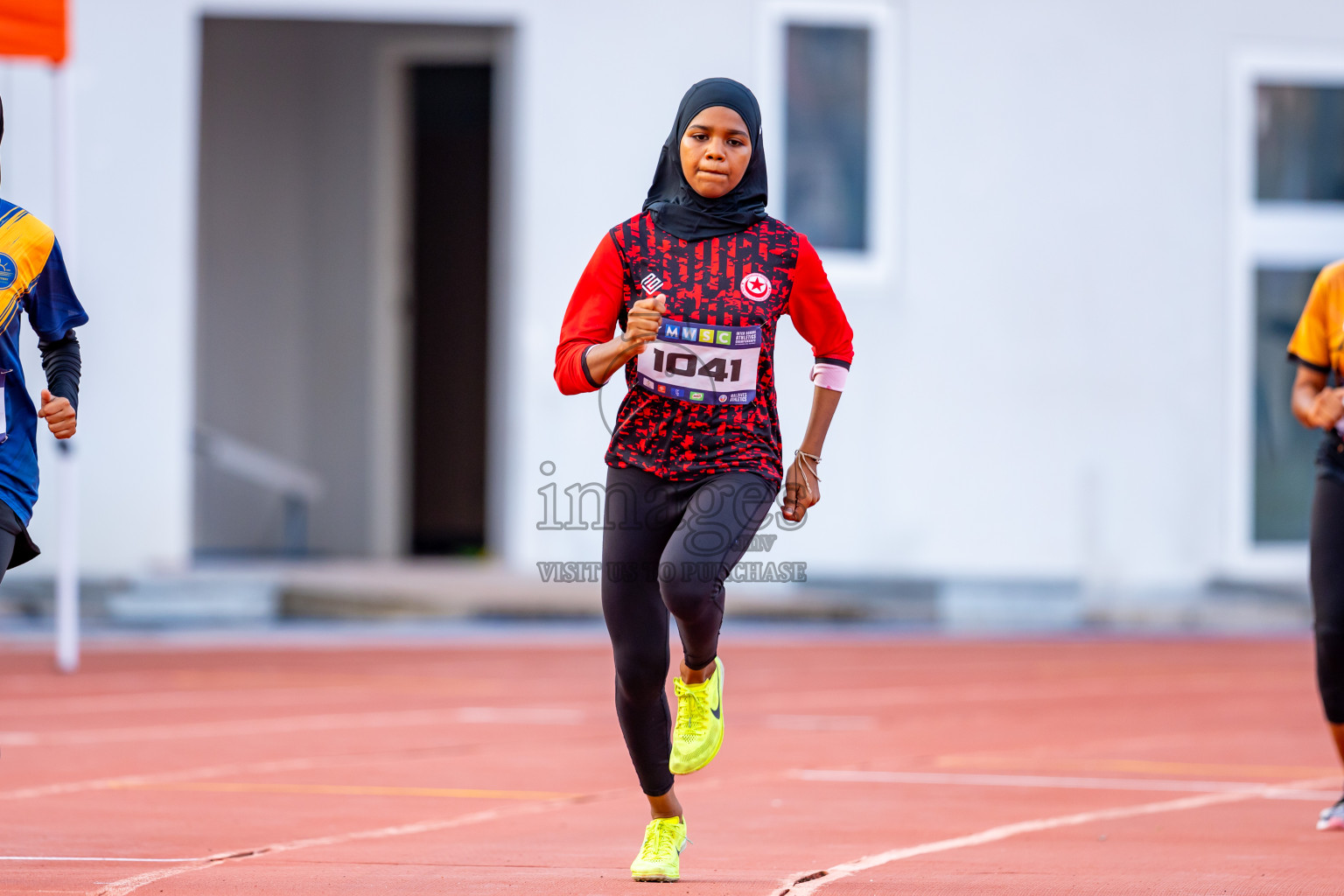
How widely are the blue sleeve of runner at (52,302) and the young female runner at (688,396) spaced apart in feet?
4.27

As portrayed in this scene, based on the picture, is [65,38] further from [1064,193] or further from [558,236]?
[1064,193]

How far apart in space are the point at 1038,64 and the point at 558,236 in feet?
14.5

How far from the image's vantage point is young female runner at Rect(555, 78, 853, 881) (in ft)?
15.9

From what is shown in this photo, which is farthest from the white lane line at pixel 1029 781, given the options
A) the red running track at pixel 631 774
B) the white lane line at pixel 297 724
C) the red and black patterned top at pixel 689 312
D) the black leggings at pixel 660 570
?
the red and black patterned top at pixel 689 312

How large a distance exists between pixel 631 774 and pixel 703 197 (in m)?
3.54

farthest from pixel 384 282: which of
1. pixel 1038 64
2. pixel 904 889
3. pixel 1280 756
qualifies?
pixel 904 889

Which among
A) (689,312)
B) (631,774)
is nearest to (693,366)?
(689,312)

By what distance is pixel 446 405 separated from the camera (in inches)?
747

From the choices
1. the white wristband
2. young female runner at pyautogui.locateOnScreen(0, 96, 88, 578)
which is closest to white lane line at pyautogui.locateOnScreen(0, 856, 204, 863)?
young female runner at pyautogui.locateOnScreen(0, 96, 88, 578)

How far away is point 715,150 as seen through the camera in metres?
4.87

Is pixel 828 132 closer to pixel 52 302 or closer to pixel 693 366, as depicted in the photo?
pixel 693 366

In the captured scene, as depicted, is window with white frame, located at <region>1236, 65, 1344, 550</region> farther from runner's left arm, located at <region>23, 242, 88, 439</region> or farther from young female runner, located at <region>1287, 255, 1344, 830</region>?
runner's left arm, located at <region>23, 242, 88, 439</region>

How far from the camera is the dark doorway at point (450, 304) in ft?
59.5

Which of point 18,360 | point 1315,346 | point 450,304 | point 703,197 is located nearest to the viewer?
point 18,360
